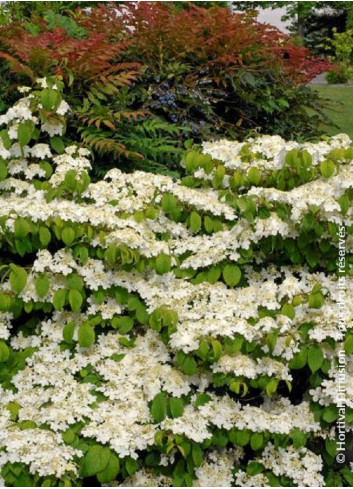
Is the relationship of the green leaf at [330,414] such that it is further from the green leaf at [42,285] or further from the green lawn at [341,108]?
the green lawn at [341,108]

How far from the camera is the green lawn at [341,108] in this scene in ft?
28.9

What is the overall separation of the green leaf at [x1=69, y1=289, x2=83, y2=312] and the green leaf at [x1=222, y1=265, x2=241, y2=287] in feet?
1.96

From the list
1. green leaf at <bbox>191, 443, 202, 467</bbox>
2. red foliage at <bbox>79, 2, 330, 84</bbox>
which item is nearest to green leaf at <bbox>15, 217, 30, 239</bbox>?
green leaf at <bbox>191, 443, 202, 467</bbox>

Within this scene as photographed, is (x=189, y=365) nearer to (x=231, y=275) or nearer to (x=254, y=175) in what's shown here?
(x=231, y=275)

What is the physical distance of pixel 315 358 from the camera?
2426 mm

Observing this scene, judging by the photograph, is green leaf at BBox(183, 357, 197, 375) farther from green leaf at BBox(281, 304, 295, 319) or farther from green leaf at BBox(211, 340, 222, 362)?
green leaf at BBox(281, 304, 295, 319)

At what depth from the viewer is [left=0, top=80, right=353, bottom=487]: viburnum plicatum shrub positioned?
7.63ft

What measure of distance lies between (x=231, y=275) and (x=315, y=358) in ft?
1.55

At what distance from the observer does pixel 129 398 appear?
2.43 m

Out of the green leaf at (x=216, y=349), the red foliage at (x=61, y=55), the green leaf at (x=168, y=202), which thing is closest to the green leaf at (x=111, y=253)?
the green leaf at (x=168, y=202)

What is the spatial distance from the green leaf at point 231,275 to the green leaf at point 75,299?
60 cm

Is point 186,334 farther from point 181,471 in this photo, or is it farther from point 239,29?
point 239,29

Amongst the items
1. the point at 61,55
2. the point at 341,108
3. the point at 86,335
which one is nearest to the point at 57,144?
the point at 61,55

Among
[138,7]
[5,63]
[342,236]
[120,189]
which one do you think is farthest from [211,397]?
[138,7]
